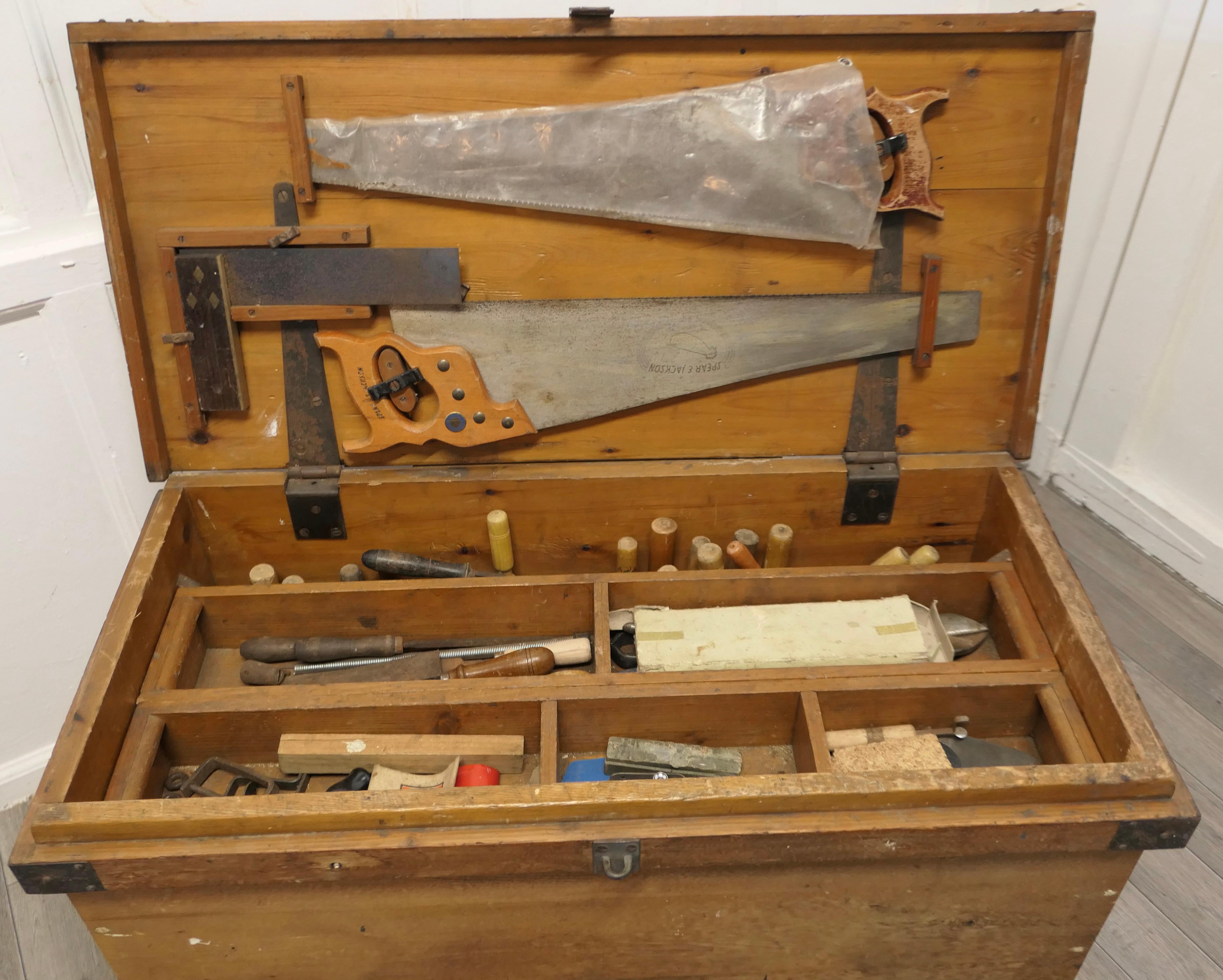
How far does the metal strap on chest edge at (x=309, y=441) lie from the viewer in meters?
1.70

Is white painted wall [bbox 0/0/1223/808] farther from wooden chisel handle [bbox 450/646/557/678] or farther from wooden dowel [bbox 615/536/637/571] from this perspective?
wooden dowel [bbox 615/536/637/571]

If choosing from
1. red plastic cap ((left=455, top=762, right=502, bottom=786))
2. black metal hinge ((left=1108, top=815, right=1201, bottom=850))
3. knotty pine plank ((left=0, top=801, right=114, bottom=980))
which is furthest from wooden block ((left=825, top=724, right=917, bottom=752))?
knotty pine plank ((left=0, top=801, right=114, bottom=980))

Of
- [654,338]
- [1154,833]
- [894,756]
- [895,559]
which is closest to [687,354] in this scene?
[654,338]

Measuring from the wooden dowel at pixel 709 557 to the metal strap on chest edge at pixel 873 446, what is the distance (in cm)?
30

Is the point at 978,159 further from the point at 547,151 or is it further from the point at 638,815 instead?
the point at 638,815

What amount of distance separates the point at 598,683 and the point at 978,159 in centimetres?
116

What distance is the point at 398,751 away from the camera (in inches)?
56.9

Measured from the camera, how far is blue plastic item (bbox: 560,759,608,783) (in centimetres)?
147

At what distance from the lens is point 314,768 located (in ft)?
4.86

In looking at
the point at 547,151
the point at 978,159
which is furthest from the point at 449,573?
the point at 978,159

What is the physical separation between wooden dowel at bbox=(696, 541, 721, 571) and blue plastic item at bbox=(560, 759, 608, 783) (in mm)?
463

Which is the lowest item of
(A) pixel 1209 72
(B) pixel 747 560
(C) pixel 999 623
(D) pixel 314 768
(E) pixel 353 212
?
(D) pixel 314 768

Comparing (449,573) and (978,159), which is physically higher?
(978,159)

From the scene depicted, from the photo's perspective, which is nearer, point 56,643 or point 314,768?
point 314,768
